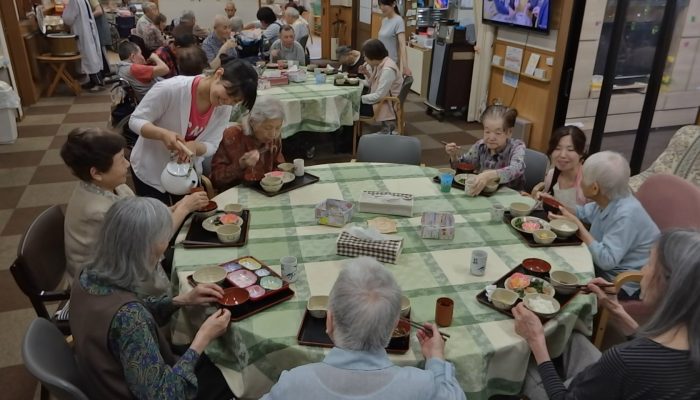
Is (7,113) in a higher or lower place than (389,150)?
lower

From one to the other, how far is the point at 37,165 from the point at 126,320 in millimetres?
4366

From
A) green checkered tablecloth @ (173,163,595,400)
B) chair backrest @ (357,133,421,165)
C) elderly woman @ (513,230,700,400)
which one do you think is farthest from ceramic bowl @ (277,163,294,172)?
elderly woman @ (513,230,700,400)

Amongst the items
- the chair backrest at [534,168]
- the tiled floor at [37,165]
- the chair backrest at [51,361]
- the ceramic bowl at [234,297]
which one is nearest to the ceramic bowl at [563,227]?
the chair backrest at [534,168]

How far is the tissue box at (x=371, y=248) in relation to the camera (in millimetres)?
1943

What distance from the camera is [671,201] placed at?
2.34 meters

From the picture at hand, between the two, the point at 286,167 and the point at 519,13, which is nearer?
the point at 286,167

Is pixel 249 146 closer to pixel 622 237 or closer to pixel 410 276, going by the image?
pixel 410 276

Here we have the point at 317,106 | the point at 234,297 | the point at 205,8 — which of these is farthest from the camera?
the point at 205,8

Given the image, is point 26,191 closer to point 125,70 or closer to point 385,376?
point 125,70

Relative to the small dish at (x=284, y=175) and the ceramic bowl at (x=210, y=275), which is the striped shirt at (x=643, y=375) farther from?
the small dish at (x=284, y=175)

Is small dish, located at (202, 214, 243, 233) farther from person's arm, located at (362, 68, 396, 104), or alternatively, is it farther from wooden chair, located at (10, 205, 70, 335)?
person's arm, located at (362, 68, 396, 104)

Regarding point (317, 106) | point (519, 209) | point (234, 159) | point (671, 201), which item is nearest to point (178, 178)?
point (234, 159)

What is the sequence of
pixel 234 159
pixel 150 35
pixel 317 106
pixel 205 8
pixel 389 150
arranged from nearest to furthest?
pixel 234 159
pixel 389 150
pixel 317 106
pixel 150 35
pixel 205 8

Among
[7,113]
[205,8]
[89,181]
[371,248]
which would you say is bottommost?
[7,113]
